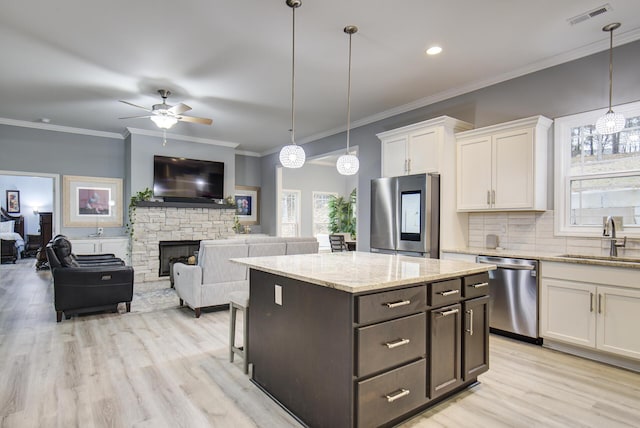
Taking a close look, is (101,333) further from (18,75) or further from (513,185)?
(513,185)

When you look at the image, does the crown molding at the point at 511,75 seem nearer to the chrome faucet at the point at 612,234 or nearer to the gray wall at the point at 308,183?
the chrome faucet at the point at 612,234

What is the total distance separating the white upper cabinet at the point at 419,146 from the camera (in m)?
4.20

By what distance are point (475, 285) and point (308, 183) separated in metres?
8.44

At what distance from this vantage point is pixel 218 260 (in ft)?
14.2

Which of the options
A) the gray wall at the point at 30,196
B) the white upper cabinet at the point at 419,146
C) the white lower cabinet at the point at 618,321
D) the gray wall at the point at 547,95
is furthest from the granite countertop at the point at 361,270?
the gray wall at the point at 30,196

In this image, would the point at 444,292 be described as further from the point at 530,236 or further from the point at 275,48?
the point at 275,48

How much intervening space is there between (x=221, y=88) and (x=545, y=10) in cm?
362

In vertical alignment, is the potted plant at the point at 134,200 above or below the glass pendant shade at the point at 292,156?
below

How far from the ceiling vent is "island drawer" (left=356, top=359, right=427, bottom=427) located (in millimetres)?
3081

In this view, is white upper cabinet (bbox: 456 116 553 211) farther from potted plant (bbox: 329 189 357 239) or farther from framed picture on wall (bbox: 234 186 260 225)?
potted plant (bbox: 329 189 357 239)

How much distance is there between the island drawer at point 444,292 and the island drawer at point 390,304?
6 centimetres

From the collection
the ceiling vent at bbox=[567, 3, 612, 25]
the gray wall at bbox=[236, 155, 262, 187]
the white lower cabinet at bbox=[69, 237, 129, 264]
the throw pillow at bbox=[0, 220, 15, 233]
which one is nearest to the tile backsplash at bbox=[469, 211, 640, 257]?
the ceiling vent at bbox=[567, 3, 612, 25]

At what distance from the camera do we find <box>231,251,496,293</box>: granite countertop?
1.83 meters

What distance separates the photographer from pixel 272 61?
379cm
